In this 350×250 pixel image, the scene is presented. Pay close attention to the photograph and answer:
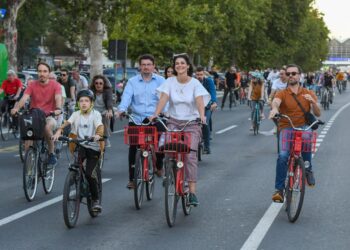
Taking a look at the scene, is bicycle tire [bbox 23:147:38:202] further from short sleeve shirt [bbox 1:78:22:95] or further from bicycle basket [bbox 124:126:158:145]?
short sleeve shirt [bbox 1:78:22:95]

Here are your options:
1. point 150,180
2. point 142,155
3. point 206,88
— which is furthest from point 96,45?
point 142,155

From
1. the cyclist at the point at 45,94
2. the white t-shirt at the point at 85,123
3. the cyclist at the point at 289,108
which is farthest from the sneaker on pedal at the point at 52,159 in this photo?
the cyclist at the point at 289,108

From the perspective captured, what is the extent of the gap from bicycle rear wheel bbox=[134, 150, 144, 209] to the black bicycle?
60 cm

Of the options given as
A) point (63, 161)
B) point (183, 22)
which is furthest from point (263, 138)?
point (183, 22)

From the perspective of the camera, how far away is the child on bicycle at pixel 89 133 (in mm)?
9664

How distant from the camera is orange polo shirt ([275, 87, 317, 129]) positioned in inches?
406

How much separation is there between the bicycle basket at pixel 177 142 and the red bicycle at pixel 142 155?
0.54 meters

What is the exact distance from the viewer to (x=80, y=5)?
133 ft

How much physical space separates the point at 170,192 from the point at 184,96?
1.03 m

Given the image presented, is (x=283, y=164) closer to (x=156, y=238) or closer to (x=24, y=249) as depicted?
(x=156, y=238)

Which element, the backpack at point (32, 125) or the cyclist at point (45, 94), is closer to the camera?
the backpack at point (32, 125)

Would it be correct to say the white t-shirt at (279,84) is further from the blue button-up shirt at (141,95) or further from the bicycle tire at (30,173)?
the bicycle tire at (30,173)

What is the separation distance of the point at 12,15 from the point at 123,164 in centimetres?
2088

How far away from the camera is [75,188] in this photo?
9469mm
